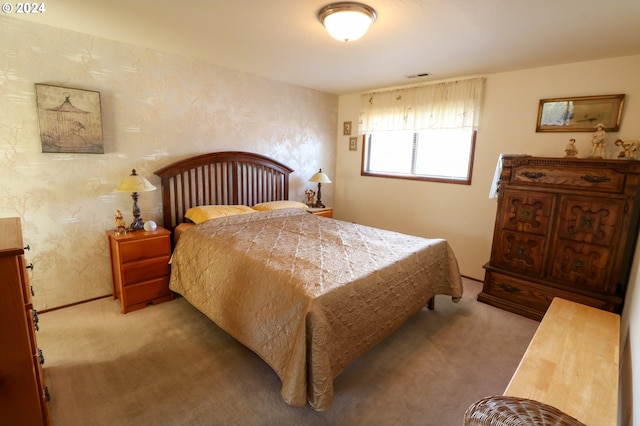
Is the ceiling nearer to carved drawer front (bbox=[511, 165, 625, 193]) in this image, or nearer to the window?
the window

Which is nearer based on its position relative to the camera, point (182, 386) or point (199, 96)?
point (182, 386)

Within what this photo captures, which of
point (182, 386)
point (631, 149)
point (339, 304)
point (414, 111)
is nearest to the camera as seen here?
point (339, 304)

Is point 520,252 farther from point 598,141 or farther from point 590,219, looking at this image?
point 598,141

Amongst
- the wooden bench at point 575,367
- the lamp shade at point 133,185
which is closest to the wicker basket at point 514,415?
the wooden bench at point 575,367

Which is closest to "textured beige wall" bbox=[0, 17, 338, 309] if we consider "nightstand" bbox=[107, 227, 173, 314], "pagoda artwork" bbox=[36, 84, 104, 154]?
"pagoda artwork" bbox=[36, 84, 104, 154]

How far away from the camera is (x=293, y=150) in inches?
168

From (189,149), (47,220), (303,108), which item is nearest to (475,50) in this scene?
(303,108)

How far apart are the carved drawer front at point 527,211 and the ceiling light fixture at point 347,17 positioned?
2029 mm

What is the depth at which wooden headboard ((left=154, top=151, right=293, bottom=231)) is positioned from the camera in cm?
311

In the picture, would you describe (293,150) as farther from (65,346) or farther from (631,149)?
(631,149)

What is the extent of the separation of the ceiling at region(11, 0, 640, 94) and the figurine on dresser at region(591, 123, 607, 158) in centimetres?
63

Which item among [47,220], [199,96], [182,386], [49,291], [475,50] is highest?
[475,50]

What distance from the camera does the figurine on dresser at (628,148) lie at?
2488 millimetres

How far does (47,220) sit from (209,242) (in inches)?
54.4
